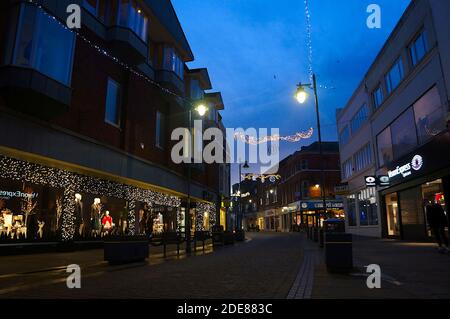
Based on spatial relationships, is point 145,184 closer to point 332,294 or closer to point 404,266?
point 404,266

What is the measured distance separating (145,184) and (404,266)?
1583cm

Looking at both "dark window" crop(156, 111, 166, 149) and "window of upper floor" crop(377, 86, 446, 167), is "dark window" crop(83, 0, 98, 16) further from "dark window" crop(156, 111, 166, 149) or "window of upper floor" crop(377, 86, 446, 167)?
"window of upper floor" crop(377, 86, 446, 167)

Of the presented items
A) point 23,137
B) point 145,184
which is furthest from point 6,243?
point 145,184

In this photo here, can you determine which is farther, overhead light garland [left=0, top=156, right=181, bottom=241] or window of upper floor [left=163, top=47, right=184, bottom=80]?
window of upper floor [left=163, top=47, right=184, bottom=80]

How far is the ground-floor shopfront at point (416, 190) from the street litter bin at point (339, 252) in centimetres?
1018

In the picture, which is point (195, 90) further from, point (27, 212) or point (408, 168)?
point (27, 212)

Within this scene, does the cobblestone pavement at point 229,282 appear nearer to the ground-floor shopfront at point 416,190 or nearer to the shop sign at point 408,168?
the ground-floor shopfront at point 416,190

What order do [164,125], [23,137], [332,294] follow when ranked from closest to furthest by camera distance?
[332,294] < [23,137] < [164,125]

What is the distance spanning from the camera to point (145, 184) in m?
22.5

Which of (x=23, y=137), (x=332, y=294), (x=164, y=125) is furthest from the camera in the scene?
(x=164, y=125)

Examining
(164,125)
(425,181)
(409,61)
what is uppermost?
(409,61)

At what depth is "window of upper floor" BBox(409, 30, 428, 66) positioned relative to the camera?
19.5 metres

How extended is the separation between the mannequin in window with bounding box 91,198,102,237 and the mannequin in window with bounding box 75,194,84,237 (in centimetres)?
89

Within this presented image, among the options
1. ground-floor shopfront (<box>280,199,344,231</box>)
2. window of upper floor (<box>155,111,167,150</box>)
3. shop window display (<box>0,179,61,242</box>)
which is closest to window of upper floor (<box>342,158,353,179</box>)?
ground-floor shopfront (<box>280,199,344,231</box>)
